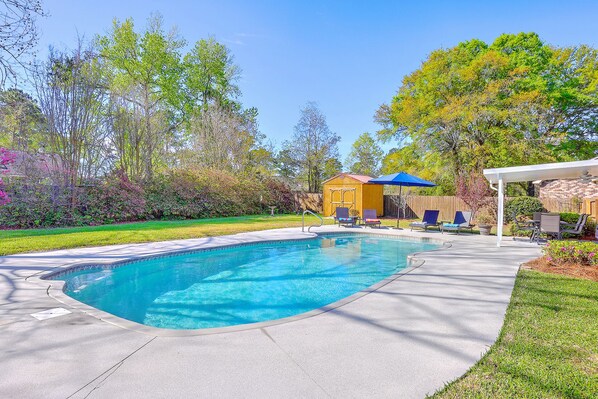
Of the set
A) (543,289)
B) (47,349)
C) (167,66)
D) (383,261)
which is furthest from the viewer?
(167,66)

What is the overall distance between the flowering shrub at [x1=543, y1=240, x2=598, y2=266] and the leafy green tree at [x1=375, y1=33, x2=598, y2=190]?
11917 millimetres

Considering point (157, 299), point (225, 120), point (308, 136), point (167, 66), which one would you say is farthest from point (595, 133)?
point (167, 66)

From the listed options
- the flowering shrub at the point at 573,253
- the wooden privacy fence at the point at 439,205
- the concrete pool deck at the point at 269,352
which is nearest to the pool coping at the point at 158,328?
the concrete pool deck at the point at 269,352

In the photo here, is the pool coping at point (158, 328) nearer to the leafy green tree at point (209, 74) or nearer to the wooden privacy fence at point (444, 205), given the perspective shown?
the wooden privacy fence at point (444, 205)

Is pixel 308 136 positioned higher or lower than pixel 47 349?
higher

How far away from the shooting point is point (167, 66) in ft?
82.1

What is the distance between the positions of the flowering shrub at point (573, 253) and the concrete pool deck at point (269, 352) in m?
2.60

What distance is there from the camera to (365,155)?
38.6 meters

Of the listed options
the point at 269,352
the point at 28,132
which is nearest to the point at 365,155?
the point at 28,132

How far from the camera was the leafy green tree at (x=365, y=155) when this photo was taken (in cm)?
3806

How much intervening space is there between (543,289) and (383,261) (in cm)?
402

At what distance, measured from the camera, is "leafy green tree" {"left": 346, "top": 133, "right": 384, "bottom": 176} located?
38.1 meters

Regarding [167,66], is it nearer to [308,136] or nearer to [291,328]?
[308,136]

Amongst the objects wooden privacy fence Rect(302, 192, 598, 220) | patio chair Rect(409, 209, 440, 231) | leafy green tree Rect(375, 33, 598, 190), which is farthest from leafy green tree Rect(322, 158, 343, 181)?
patio chair Rect(409, 209, 440, 231)
